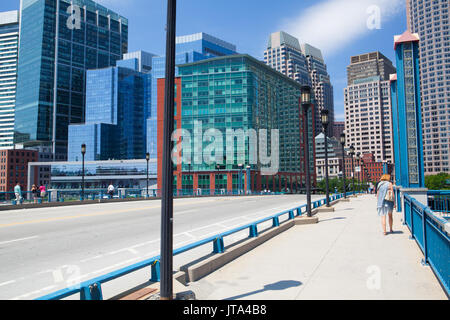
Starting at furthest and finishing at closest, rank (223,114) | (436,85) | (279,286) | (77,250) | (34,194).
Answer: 1. (436,85)
2. (223,114)
3. (34,194)
4. (77,250)
5. (279,286)

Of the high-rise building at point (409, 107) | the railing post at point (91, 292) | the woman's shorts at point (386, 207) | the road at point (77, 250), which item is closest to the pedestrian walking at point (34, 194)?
the road at point (77, 250)

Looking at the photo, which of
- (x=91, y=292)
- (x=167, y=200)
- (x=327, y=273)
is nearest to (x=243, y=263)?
(x=327, y=273)

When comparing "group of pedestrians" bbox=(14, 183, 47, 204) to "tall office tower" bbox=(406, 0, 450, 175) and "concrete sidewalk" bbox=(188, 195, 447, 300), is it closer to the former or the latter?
"concrete sidewalk" bbox=(188, 195, 447, 300)

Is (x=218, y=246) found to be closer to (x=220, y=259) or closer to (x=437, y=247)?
(x=220, y=259)

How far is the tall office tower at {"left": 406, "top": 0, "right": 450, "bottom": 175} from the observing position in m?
188

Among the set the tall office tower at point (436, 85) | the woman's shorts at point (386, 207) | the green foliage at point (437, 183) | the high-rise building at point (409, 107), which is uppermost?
the tall office tower at point (436, 85)

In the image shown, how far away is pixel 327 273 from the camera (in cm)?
661

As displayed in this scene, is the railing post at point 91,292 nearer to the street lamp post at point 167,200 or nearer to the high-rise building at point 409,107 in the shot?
the street lamp post at point 167,200

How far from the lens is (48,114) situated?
197m

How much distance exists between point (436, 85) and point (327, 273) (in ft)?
730

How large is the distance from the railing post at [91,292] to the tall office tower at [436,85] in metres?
213

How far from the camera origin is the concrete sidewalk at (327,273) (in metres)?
5.42

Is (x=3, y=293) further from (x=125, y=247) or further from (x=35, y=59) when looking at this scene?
(x=35, y=59)

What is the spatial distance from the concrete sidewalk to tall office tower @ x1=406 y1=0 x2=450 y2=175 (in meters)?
207
